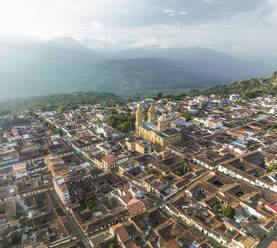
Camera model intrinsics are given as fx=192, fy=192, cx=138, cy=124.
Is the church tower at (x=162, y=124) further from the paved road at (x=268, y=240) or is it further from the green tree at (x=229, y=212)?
the paved road at (x=268, y=240)

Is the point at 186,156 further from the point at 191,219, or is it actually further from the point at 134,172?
the point at 191,219

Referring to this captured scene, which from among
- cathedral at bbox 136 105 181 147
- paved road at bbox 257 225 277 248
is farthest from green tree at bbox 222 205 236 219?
cathedral at bbox 136 105 181 147

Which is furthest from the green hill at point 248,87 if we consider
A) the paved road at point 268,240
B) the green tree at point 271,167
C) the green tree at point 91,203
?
the green tree at point 91,203

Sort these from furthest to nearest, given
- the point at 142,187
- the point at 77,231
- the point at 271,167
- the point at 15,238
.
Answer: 1. the point at 271,167
2. the point at 142,187
3. the point at 77,231
4. the point at 15,238

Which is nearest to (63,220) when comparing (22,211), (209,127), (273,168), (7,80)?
(22,211)

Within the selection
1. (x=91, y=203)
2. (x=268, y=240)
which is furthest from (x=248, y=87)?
(x=91, y=203)

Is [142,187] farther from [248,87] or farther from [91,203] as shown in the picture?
[248,87]
